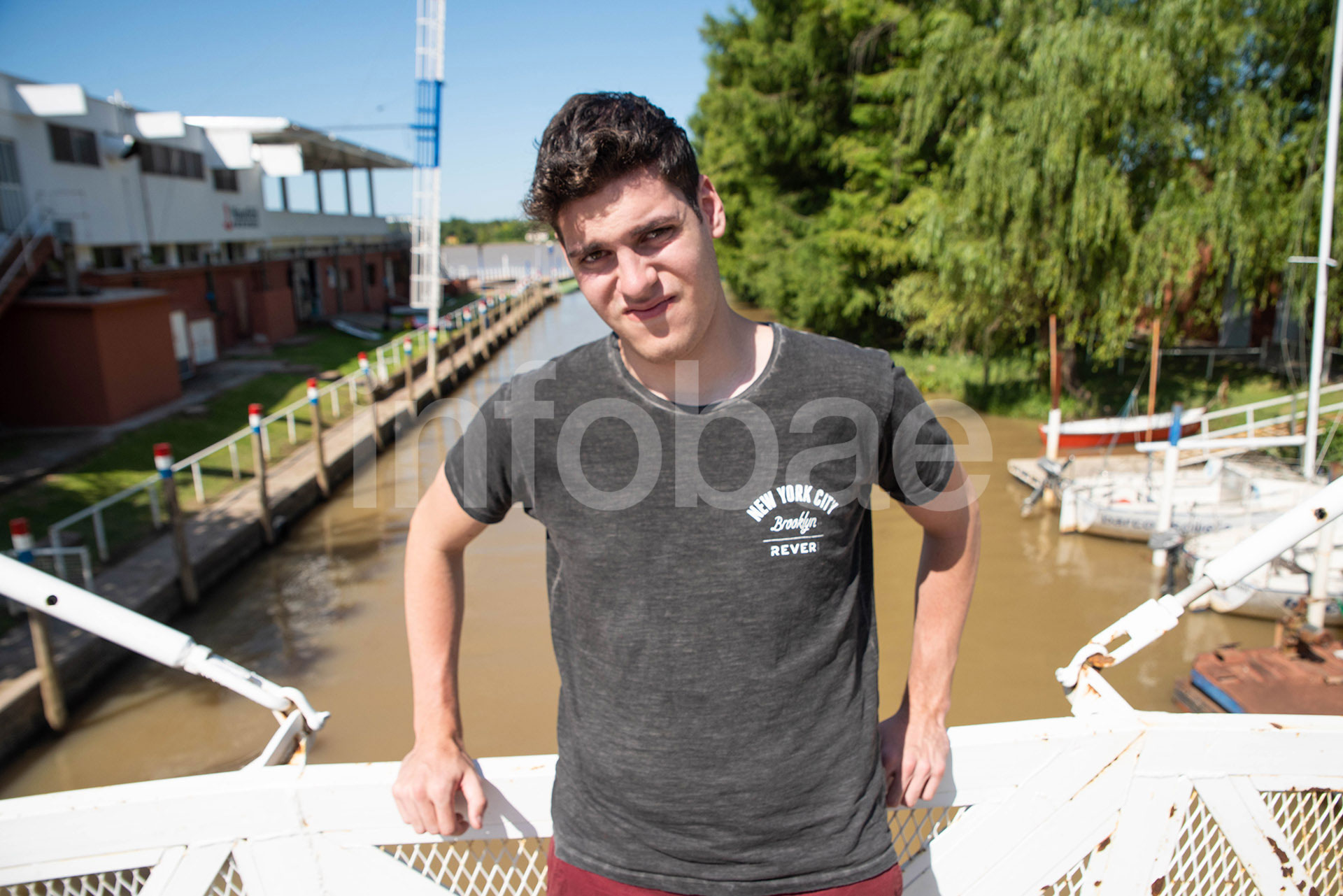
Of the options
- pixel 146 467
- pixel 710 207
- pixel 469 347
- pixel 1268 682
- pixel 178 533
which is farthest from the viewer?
pixel 469 347

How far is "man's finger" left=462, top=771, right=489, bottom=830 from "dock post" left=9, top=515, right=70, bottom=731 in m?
6.56

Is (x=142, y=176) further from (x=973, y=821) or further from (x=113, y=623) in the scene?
(x=973, y=821)

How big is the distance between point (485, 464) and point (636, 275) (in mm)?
504

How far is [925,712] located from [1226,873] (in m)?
0.84

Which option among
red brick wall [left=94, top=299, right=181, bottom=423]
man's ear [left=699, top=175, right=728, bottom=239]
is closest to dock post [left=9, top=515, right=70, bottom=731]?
man's ear [left=699, top=175, right=728, bottom=239]

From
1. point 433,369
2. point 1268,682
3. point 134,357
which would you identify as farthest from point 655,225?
point 433,369

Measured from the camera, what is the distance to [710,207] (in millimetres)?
1692

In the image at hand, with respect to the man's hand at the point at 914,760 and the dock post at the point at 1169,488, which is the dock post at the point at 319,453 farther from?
the man's hand at the point at 914,760

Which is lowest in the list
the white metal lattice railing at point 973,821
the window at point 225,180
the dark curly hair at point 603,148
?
the white metal lattice railing at point 973,821

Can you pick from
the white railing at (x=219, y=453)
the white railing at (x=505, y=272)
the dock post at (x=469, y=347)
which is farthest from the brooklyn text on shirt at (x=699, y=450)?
the white railing at (x=505, y=272)

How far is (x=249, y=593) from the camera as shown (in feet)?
34.6

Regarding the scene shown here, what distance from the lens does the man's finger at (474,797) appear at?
1.76m

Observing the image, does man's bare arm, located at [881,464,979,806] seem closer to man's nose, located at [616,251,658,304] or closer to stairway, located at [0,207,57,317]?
man's nose, located at [616,251,658,304]

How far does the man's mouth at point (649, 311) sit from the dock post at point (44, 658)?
7073mm
